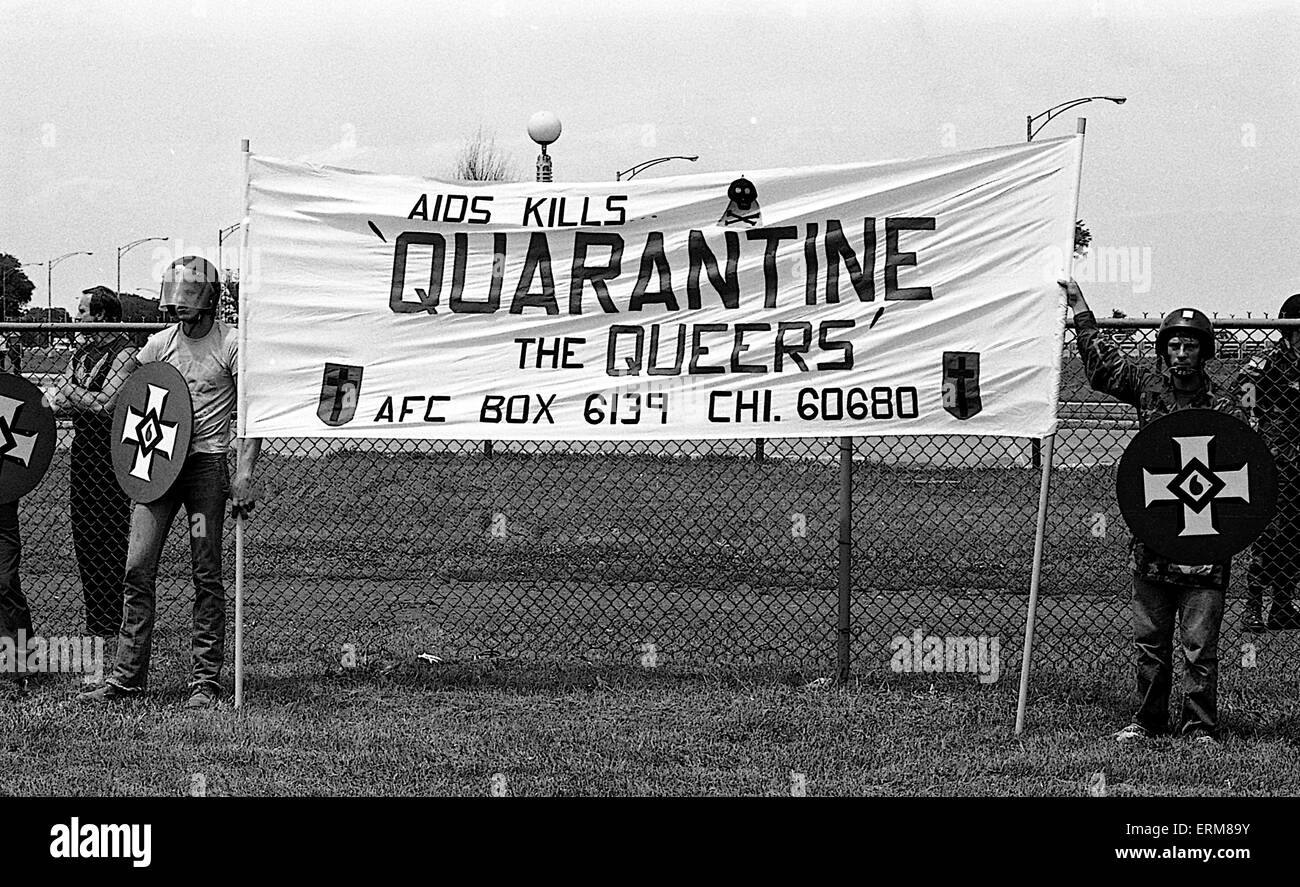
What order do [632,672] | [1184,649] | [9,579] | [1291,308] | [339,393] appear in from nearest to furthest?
1. [1184,649]
2. [339,393]
3. [9,579]
4. [632,672]
5. [1291,308]

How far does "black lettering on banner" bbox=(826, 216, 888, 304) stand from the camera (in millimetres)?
6352

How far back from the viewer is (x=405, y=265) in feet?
21.3

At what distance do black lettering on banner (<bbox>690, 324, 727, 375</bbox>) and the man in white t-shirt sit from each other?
2263mm

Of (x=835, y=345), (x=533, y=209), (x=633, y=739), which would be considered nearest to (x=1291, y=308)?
(x=835, y=345)

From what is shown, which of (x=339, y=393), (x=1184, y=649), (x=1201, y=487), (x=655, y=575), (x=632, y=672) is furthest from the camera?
(x=655, y=575)

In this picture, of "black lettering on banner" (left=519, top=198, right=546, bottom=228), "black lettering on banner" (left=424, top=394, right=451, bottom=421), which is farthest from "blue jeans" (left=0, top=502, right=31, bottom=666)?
"black lettering on banner" (left=519, top=198, right=546, bottom=228)

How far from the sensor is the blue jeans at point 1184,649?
5.58m

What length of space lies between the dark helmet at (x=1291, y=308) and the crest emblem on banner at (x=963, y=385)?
2.80 metres

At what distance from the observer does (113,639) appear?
24.1 ft

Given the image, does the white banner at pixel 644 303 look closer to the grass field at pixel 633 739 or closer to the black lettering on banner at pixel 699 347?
the black lettering on banner at pixel 699 347

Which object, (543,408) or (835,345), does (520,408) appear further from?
(835,345)

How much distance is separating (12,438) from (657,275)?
136 inches

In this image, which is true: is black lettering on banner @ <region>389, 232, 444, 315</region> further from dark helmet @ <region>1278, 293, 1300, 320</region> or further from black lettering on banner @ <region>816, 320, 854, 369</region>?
dark helmet @ <region>1278, 293, 1300, 320</region>

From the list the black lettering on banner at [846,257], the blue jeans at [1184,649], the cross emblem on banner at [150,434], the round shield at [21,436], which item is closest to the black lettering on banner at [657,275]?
the black lettering on banner at [846,257]
